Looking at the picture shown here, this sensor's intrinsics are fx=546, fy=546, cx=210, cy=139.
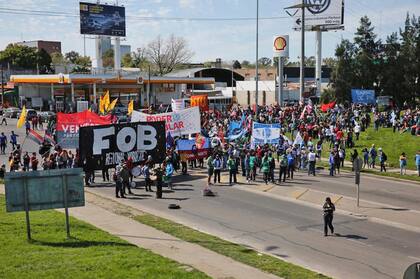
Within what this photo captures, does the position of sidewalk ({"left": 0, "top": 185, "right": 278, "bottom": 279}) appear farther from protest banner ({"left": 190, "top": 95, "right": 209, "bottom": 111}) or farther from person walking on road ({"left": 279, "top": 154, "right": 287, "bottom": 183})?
protest banner ({"left": 190, "top": 95, "right": 209, "bottom": 111})

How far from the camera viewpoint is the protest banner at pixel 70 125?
2703cm

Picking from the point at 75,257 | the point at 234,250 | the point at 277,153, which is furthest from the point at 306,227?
the point at 277,153

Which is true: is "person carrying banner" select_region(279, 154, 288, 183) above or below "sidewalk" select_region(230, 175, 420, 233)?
above

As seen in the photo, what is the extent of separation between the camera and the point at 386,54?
6366 cm

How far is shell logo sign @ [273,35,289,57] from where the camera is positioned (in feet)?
279

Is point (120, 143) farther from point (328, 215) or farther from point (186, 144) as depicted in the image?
point (328, 215)

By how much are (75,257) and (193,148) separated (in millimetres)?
17893

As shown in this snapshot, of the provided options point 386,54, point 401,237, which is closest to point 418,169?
point 401,237

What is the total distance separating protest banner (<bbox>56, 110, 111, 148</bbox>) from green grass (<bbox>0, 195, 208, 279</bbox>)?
36.9 feet

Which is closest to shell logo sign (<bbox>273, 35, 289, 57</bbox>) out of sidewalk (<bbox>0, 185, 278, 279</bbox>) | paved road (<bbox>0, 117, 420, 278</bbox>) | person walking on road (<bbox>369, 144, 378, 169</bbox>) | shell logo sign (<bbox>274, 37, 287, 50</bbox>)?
shell logo sign (<bbox>274, 37, 287, 50</bbox>)

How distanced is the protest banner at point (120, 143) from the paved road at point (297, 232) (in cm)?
188

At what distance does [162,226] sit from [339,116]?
3236 centimetres

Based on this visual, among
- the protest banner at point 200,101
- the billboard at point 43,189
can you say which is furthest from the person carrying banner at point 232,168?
the protest banner at point 200,101

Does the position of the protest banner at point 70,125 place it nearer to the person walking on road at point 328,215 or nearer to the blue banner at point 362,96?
the person walking on road at point 328,215
